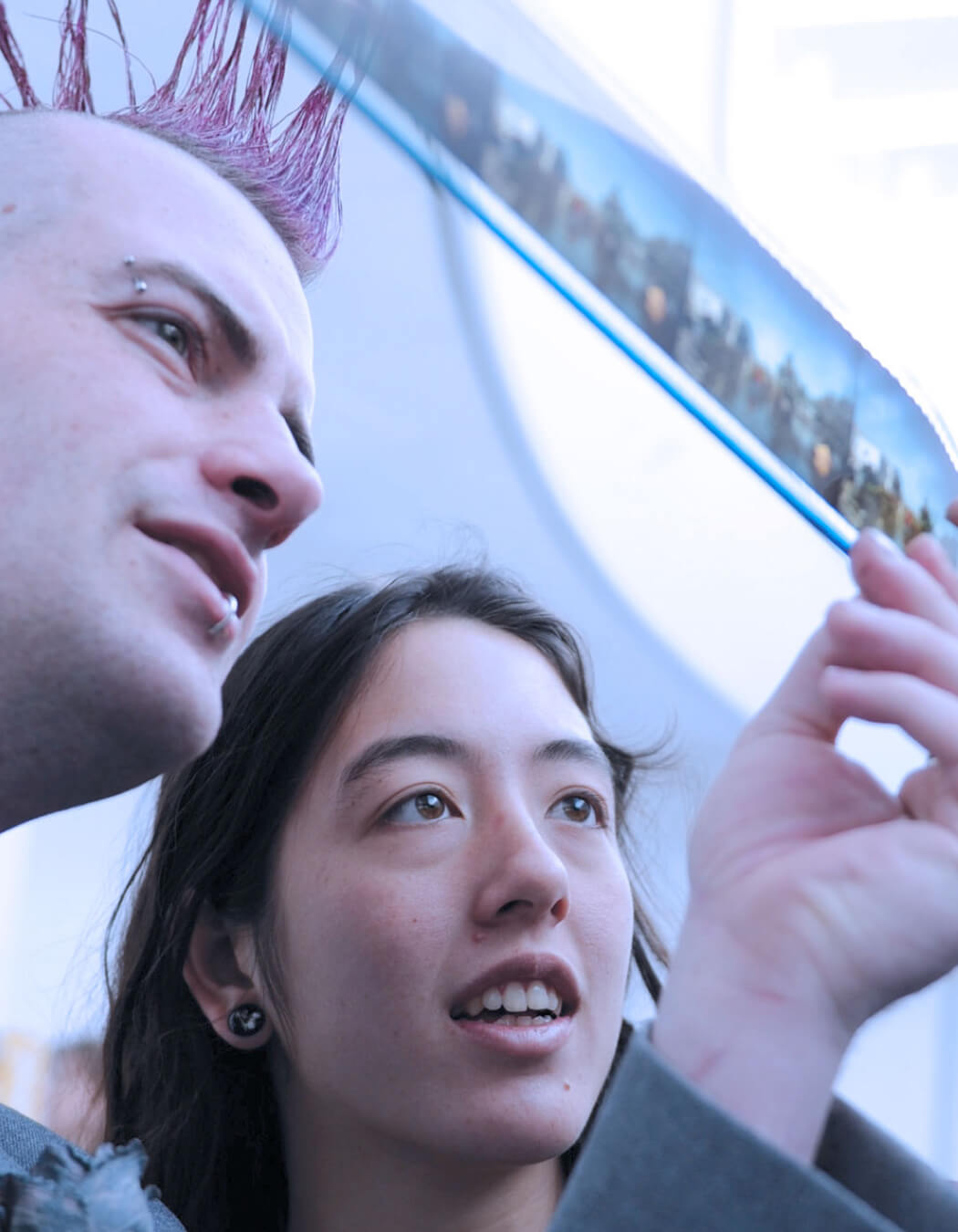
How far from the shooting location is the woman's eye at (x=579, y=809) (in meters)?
0.99

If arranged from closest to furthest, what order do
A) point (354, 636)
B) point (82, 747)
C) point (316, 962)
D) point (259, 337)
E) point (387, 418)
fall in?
point (82, 747), point (259, 337), point (316, 962), point (354, 636), point (387, 418)

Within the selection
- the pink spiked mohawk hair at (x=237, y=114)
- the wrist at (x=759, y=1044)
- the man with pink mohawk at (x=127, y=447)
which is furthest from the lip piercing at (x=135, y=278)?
the wrist at (x=759, y=1044)

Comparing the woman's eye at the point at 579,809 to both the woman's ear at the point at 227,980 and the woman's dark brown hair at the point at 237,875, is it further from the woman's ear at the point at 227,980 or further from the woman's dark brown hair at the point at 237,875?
the woman's ear at the point at 227,980

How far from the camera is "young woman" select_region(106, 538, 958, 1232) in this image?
54 cm

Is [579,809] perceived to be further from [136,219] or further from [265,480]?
[136,219]

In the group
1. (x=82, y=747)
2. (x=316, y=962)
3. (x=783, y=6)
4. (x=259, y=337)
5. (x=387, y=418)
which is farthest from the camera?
(x=387, y=418)

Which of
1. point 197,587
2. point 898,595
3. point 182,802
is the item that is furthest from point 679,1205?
point 182,802

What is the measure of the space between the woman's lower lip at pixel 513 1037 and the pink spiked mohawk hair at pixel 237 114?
0.58m

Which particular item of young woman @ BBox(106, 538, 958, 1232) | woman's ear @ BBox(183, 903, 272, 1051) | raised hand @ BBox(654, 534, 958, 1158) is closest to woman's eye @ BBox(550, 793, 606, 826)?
young woman @ BBox(106, 538, 958, 1232)

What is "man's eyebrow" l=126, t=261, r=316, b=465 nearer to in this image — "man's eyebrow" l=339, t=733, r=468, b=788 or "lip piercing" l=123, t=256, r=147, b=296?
"lip piercing" l=123, t=256, r=147, b=296

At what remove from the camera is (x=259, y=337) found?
2.63 ft

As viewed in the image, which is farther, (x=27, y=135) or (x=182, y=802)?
(x=182, y=802)

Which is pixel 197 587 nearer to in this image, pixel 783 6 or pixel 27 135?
pixel 27 135

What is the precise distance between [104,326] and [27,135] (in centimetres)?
17
